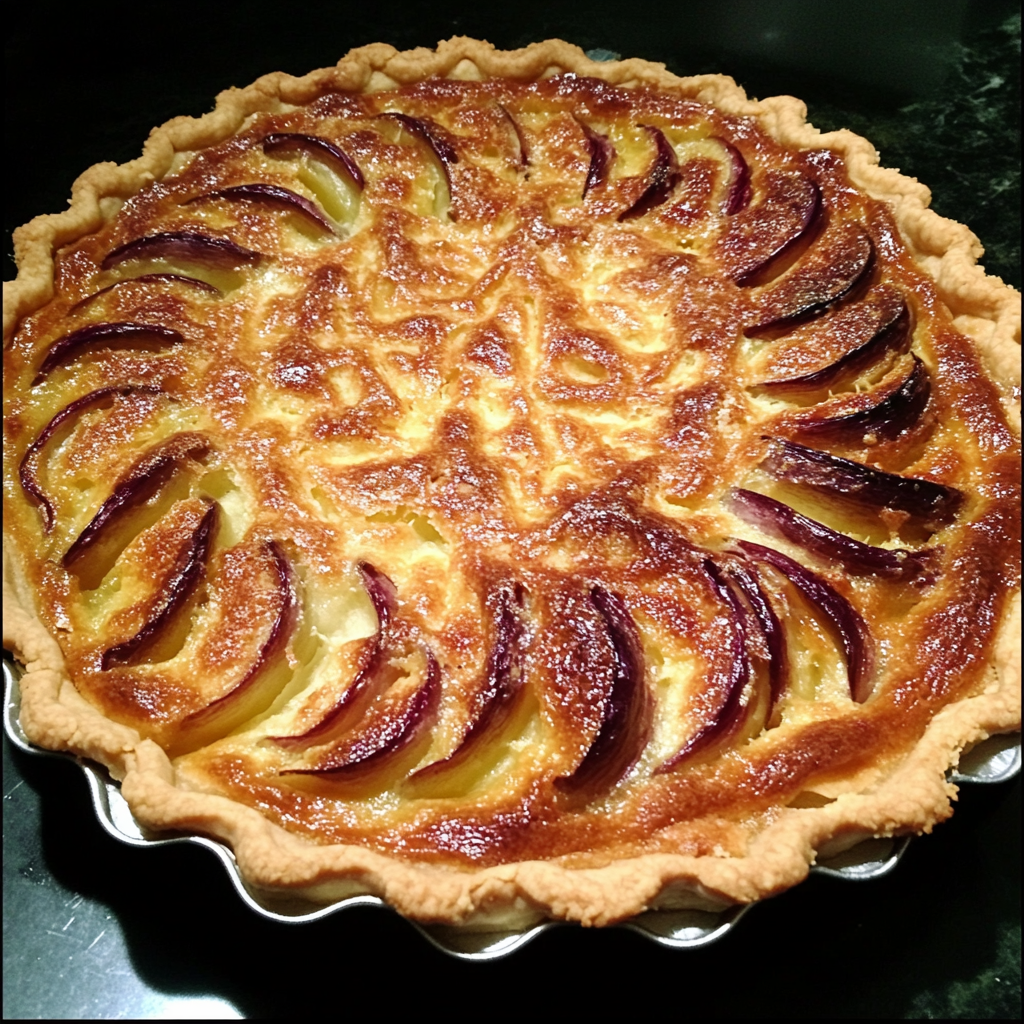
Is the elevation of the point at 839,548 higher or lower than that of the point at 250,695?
higher

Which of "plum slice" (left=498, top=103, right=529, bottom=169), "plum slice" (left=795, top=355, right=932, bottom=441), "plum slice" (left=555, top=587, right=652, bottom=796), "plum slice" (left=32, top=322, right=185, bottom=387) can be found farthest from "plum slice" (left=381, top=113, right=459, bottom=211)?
"plum slice" (left=555, top=587, right=652, bottom=796)

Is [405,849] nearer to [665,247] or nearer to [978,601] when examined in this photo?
[978,601]

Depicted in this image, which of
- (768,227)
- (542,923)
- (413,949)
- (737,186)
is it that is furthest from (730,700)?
(737,186)

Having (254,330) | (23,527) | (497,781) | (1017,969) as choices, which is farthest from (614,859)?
(254,330)

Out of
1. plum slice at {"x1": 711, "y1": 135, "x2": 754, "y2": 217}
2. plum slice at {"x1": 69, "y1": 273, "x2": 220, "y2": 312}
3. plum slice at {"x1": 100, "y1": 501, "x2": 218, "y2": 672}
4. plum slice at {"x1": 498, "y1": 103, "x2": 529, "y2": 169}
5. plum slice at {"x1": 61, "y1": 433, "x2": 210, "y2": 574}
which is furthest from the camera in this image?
plum slice at {"x1": 498, "y1": 103, "x2": 529, "y2": 169}

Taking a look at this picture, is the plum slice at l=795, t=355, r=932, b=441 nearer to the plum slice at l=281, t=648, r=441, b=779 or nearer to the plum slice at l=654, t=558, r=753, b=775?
the plum slice at l=654, t=558, r=753, b=775

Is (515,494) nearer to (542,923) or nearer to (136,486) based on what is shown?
(136,486)
